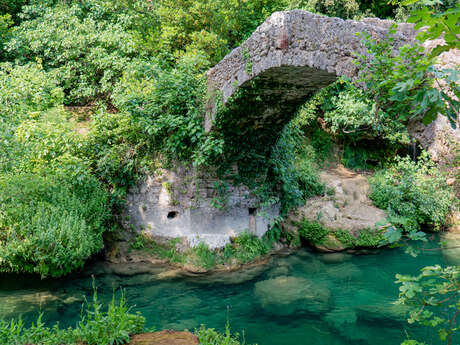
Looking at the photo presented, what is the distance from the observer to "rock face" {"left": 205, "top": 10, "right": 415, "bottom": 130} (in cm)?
430

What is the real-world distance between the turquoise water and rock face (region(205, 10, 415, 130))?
3372 mm

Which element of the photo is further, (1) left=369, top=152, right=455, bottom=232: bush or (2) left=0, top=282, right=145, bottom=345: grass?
(1) left=369, top=152, right=455, bottom=232: bush

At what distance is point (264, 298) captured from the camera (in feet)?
19.2

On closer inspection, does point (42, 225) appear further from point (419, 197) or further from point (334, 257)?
point (419, 197)

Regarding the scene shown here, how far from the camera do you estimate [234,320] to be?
202 inches

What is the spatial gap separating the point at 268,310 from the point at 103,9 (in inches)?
391

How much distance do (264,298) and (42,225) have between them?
3.71 meters

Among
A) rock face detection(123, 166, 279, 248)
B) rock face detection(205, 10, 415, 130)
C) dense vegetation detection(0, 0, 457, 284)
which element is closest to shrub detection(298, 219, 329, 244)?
dense vegetation detection(0, 0, 457, 284)

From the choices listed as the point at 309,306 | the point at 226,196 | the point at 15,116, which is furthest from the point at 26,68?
the point at 309,306

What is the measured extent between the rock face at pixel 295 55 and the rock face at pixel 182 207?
218 centimetres

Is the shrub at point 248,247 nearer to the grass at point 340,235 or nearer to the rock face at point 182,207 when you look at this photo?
the rock face at point 182,207

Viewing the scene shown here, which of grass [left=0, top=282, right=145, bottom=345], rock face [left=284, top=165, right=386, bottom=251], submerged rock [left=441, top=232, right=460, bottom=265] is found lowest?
submerged rock [left=441, top=232, right=460, bottom=265]

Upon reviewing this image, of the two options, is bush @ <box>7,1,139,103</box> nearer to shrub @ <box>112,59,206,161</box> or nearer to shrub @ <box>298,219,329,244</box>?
shrub @ <box>112,59,206,161</box>

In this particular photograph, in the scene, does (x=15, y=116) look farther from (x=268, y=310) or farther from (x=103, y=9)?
(x=268, y=310)
